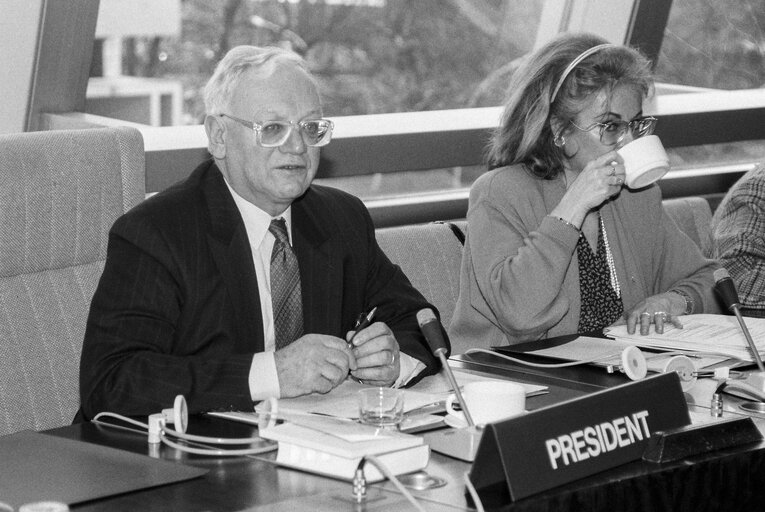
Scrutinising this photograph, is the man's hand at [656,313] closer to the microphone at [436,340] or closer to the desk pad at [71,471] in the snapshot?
the microphone at [436,340]

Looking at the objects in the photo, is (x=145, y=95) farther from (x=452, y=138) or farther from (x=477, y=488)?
(x=477, y=488)

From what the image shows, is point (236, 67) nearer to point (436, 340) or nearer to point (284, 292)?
point (284, 292)

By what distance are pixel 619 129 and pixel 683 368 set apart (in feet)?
2.86

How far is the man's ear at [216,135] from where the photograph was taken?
221 centimetres

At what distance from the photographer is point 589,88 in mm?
2711

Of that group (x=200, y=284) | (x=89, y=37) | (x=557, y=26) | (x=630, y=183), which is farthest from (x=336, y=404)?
(x=557, y=26)

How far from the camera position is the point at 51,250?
7.43 ft

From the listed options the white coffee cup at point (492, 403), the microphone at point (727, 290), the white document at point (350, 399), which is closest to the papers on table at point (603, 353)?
the microphone at point (727, 290)

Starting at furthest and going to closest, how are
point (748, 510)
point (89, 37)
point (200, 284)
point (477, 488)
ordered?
point (89, 37), point (200, 284), point (748, 510), point (477, 488)

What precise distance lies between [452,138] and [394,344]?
1.94m

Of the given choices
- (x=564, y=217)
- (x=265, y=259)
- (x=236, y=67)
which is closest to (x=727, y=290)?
(x=564, y=217)

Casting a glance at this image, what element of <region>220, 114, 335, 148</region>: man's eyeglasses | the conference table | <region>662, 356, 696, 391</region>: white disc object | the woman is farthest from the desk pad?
the woman

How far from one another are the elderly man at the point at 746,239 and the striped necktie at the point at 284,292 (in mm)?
1370

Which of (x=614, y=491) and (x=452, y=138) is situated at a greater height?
(x=452, y=138)
